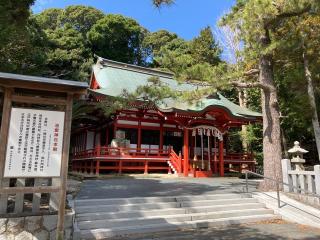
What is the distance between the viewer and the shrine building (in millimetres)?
16672

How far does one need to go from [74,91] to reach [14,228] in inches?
106

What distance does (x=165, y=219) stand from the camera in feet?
25.5

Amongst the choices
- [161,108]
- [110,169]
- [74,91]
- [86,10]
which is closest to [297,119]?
[161,108]

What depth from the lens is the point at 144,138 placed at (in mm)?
19281

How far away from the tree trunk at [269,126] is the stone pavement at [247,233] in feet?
9.38

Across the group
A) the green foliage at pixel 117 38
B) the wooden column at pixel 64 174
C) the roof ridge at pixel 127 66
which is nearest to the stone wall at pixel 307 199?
the wooden column at pixel 64 174

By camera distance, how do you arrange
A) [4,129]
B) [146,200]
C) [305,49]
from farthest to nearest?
[305,49] → [146,200] → [4,129]

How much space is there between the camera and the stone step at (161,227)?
677 centimetres

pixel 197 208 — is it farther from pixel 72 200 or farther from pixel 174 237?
pixel 72 200

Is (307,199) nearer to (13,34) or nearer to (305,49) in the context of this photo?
(305,49)

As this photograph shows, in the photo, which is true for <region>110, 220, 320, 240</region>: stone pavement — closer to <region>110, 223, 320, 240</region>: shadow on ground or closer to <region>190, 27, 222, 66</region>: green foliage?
<region>110, 223, 320, 240</region>: shadow on ground

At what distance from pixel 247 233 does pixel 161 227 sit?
1.89 m

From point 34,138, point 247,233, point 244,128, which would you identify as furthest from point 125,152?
point 244,128

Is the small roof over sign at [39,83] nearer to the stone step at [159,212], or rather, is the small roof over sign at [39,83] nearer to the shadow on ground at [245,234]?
the stone step at [159,212]
